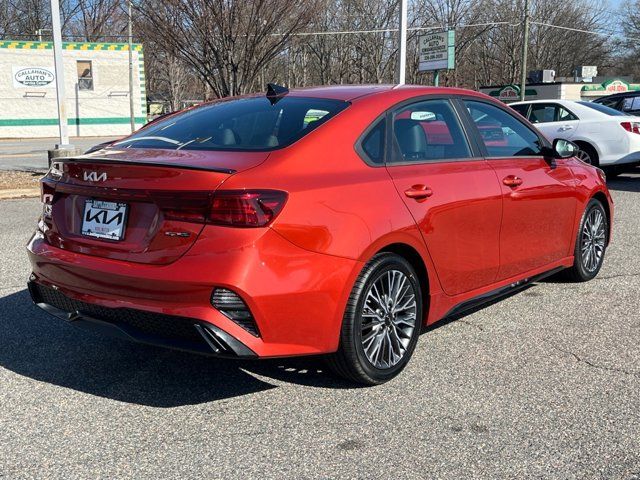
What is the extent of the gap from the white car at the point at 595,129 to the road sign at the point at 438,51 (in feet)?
23.7

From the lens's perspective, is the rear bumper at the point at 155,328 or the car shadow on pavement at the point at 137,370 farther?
the car shadow on pavement at the point at 137,370

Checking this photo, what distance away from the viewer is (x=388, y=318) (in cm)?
373

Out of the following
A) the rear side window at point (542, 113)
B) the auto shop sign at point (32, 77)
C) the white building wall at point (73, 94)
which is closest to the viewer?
the rear side window at point (542, 113)

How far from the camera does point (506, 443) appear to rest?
3.09 m

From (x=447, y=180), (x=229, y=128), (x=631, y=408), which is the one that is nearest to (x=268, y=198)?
(x=229, y=128)

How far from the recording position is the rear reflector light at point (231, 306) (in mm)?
3057

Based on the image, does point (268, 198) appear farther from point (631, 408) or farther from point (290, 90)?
point (631, 408)

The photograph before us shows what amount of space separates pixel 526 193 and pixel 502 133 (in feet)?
1.59

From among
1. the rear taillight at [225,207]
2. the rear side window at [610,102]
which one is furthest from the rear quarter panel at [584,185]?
the rear side window at [610,102]

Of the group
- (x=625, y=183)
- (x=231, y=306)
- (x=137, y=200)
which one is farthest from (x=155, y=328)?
(x=625, y=183)

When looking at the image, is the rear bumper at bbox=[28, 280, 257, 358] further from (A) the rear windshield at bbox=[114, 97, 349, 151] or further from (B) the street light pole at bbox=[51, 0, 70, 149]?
(B) the street light pole at bbox=[51, 0, 70, 149]

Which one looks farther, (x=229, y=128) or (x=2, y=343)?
(x=2, y=343)

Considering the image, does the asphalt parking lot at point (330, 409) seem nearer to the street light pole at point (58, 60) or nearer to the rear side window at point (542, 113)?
the rear side window at point (542, 113)

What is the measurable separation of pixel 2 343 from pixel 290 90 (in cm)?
249
